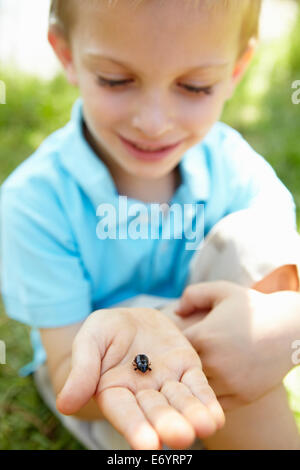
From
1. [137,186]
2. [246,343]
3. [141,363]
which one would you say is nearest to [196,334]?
[246,343]

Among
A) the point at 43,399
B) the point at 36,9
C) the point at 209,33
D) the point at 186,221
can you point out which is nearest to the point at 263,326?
the point at 186,221

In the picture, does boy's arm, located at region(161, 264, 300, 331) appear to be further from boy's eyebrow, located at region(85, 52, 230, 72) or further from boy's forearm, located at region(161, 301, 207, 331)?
boy's eyebrow, located at region(85, 52, 230, 72)

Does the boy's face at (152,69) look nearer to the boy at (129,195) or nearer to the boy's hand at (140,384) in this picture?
the boy at (129,195)

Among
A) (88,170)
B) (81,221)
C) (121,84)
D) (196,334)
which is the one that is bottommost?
(196,334)

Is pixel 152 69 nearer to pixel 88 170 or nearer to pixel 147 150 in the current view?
pixel 147 150

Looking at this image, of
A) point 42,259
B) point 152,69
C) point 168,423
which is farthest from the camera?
point 42,259

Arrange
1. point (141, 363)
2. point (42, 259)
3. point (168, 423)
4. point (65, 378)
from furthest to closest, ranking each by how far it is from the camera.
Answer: point (42, 259) < point (65, 378) < point (141, 363) < point (168, 423)


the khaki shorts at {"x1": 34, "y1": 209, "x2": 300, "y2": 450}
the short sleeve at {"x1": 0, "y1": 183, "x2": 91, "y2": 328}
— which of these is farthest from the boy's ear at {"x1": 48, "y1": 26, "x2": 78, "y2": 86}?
the khaki shorts at {"x1": 34, "y1": 209, "x2": 300, "y2": 450}

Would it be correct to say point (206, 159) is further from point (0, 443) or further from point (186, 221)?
point (0, 443)

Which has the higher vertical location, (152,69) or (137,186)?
(152,69)
